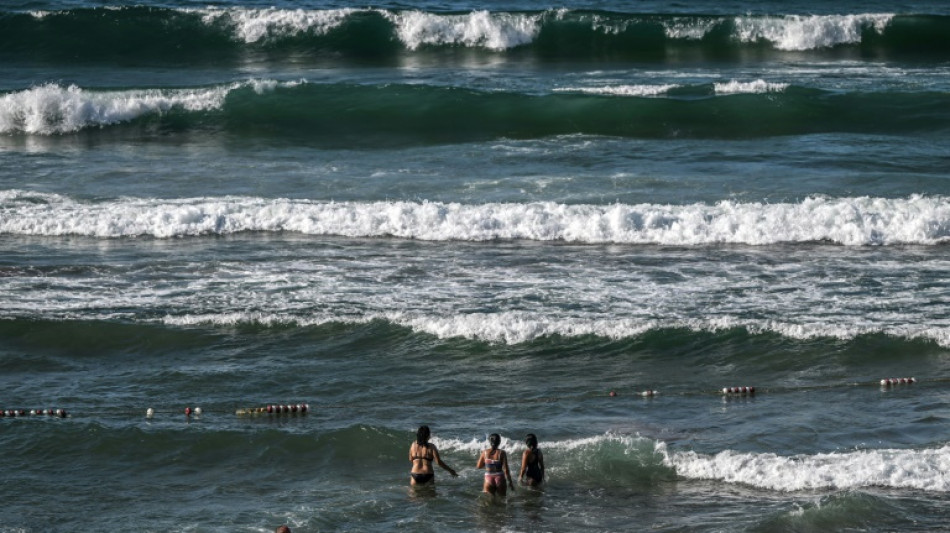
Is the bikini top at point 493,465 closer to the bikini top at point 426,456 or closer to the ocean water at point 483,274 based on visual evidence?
the ocean water at point 483,274

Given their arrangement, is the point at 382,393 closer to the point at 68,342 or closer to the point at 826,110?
the point at 68,342

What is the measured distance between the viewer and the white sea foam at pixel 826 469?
46.4ft

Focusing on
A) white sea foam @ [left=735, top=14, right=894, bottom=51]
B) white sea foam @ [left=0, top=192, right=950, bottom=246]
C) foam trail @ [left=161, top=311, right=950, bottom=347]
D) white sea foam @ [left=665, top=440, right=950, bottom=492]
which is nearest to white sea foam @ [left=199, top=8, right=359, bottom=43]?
white sea foam @ [left=735, top=14, right=894, bottom=51]

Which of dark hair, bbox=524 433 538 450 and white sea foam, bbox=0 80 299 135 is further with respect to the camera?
white sea foam, bbox=0 80 299 135

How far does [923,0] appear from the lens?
46.5 metres

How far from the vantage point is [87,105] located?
3412cm

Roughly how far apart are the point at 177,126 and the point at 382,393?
60.2 ft

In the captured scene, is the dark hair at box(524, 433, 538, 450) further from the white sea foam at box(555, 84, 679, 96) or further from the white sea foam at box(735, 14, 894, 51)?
the white sea foam at box(735, 14, 894, 51)

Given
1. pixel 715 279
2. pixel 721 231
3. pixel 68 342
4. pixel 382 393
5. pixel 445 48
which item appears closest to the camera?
pixel 382 393

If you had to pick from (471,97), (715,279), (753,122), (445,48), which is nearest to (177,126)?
(471,97)

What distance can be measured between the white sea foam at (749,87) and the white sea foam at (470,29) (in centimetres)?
867

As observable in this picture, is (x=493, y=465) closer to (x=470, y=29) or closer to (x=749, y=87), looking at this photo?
(x=749, y=87)

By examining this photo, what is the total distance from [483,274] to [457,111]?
41.0 ft

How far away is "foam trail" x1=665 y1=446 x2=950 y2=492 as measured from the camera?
557 inches
